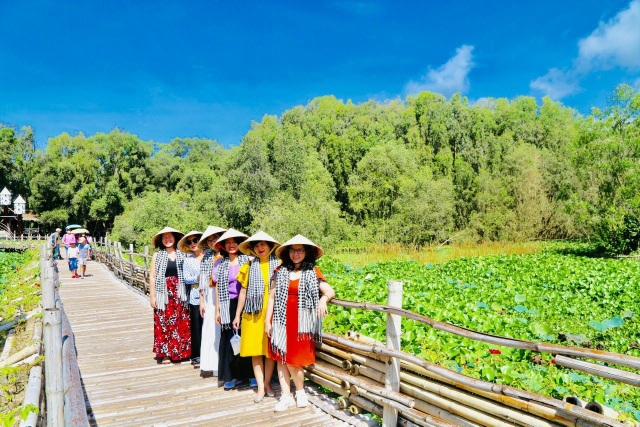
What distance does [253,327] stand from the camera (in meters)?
4.56

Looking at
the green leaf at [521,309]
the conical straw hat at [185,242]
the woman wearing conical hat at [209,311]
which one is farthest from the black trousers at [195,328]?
the green leaf at [521,309]

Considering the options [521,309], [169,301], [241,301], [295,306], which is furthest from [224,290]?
[521,309]

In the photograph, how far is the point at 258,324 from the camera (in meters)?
4.57

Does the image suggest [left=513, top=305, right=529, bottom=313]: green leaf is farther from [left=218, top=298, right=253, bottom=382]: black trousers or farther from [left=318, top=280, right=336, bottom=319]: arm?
[left=318, top=280, right=336, bottom=319]: arm

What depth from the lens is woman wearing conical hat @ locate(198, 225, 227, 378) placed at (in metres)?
5.30

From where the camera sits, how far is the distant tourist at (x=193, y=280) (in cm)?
573

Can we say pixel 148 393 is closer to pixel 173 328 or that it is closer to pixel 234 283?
pixel 173 328

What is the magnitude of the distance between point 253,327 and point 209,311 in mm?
1013

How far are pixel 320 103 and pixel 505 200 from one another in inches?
754

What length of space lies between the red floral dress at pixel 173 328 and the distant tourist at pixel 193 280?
0.25ft

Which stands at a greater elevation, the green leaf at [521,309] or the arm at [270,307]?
the arm at [270,307]

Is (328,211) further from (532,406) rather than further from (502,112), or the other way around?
(502,112)

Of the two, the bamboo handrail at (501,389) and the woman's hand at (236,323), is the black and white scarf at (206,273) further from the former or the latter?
the bamboo handrail at (501,389)

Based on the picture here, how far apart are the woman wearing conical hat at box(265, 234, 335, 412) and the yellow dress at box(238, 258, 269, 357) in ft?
0.65
